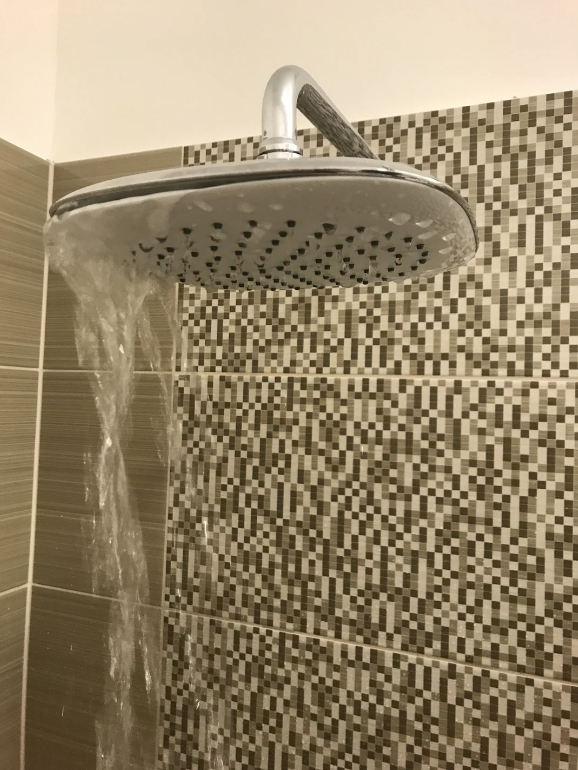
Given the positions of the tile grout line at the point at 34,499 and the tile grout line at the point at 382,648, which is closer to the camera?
the tile grout line at the point at 382,648

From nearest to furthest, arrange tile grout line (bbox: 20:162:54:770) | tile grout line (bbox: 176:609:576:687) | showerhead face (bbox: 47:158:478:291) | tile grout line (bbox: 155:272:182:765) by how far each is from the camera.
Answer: showerhead face (bbox: 47:158:478:291) → tile grout line (bbox: 176:609:576:687) → tile grout line (bbox: 155:272:182:765) → tile grout line (bbox: 20:162:54:770)

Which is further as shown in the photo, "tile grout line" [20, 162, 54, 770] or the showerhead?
"tile grout line" [20, 162, 54, 770]

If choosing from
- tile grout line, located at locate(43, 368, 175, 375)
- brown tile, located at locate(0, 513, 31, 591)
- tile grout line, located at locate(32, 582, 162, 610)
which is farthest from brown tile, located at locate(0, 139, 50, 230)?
tile grout line, located at locate(32, 582, 162, 610)

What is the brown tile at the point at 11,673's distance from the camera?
886 millimetres

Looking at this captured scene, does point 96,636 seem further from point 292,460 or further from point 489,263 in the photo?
point 489,263

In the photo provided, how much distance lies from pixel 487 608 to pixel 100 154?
0.84 metres

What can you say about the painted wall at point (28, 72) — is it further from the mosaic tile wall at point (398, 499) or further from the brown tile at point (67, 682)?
the brown tile at point (67, 682)

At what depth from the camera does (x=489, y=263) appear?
0.70 meters

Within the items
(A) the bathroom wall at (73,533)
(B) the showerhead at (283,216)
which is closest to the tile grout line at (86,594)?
(A) the bathroom wall at (73,533)

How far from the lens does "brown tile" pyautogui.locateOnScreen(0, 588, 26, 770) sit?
0.89 m

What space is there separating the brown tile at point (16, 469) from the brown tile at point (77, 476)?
0.02 metres

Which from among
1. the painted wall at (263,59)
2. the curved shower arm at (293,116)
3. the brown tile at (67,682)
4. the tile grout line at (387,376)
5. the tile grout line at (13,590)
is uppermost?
the painted wall at (263,59)

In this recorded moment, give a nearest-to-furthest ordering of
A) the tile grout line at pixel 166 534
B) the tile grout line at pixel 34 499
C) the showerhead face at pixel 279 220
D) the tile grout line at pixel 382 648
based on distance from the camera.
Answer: the showerhead face at pixel 279 220 < the tile grout line at pixel 382 648 < the tile grout line at pixel 166 534 < the tile grout line at pixel 34 499

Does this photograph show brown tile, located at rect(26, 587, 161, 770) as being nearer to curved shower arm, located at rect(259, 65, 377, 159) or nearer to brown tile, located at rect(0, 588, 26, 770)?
brown tile, located at rect(0, 588, 26, 770)
